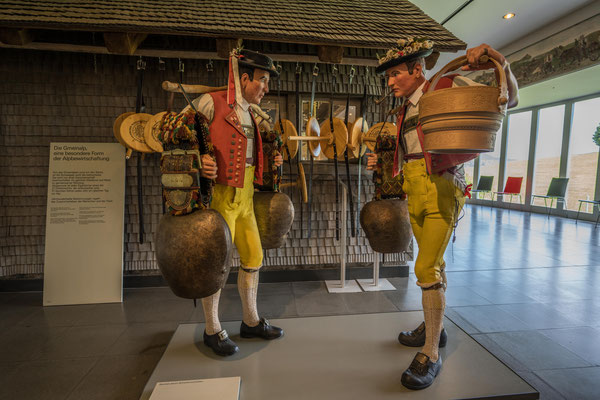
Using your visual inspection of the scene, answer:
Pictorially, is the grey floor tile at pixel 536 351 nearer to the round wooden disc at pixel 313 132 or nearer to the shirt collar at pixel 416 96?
the shirt collar at pixel 416 96

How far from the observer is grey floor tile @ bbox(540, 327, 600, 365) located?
2.06 metres

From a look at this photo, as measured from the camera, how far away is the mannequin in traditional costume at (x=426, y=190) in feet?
5.32

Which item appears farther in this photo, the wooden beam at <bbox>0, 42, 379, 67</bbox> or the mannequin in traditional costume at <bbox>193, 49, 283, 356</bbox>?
the wooden beam at <bbox>0, 42, 379, 67</bbox>

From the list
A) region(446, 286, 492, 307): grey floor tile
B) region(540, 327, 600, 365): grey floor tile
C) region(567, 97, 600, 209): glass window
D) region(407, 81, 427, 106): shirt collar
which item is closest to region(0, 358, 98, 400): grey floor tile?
region(407, 81, 427, 106): shirt collar

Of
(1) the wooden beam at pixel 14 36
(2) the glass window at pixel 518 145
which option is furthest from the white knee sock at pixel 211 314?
(2) the glass window at pixel 518 145

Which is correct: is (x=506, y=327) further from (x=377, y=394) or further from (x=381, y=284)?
(x=377, y=394)

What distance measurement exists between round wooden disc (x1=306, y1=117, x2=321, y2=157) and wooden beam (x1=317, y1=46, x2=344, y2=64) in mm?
612

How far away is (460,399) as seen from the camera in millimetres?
1518

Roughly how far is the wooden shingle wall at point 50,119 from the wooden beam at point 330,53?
1.16m

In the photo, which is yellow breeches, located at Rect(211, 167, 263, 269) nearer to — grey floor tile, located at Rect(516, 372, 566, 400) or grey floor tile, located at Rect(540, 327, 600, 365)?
grey floor tile, located at Rect(516, 372, 566, 400)

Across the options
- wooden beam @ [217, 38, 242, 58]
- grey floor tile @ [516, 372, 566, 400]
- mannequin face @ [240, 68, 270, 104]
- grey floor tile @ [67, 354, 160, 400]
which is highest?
wooden beam @ [217, 38, 242, 58]

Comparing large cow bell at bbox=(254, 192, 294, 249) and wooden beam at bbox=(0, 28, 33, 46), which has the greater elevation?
wooden beam at bbox=(0, 28, 33, 46)

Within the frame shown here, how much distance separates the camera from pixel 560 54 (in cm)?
607

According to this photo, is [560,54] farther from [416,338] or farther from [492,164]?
[416,338]
